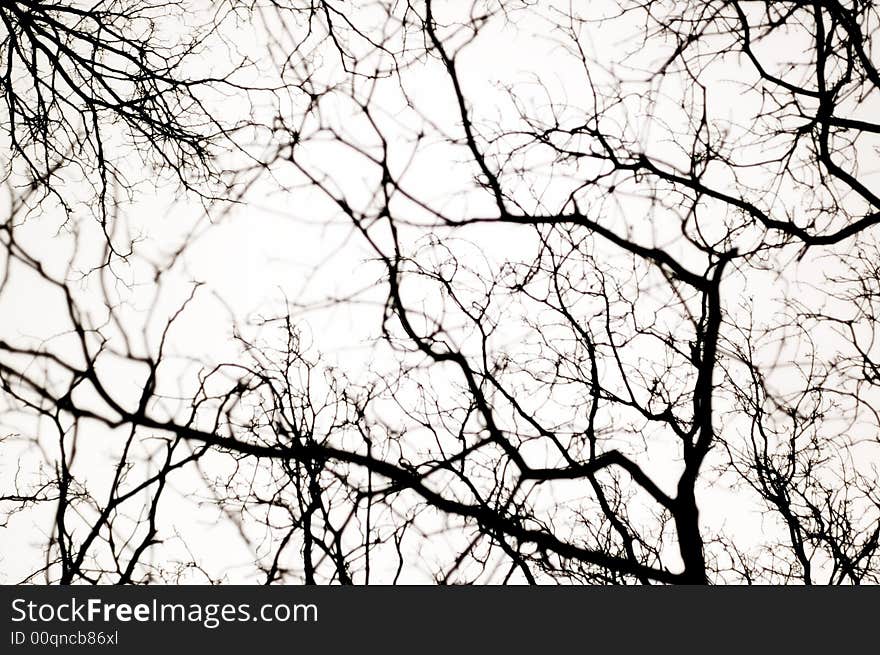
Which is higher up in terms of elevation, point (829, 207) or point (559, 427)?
point (829, 207)

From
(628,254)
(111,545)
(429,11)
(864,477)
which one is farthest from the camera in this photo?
(628,254)

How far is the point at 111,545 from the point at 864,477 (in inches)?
197

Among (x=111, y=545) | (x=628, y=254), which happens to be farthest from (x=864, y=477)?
(x=111, y=545)

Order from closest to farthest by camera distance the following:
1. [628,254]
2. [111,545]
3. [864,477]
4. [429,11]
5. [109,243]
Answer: [111,545] < [109,243] < [429,11] < [864,477] < [628,254]

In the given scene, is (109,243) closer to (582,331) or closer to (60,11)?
(60,11)

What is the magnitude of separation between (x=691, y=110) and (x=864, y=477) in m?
2.89

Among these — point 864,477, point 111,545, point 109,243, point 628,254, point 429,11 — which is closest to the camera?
point 111,545

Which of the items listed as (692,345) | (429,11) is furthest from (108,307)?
(692,345)

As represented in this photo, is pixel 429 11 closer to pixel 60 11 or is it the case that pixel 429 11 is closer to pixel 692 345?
pixel 60 11

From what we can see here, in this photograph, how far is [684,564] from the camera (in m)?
4.53

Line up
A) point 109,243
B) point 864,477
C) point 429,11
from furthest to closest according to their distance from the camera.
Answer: point 864,477
point 429,11
point 109,243

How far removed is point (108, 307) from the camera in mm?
4266

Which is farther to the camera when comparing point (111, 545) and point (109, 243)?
point (109, 243)

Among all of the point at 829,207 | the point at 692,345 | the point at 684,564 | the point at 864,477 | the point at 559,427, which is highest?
the point at 829,207
